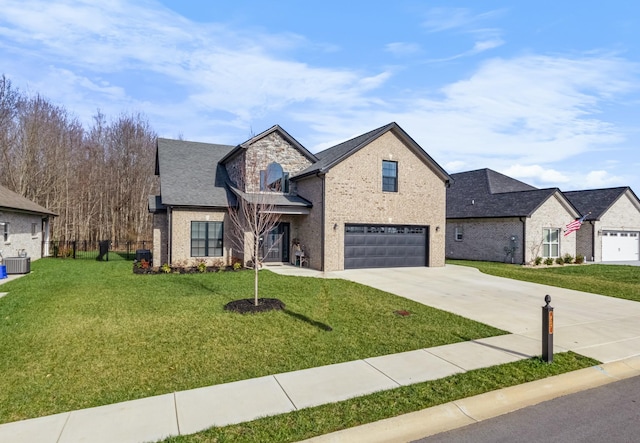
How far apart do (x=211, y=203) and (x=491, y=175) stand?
882 inches

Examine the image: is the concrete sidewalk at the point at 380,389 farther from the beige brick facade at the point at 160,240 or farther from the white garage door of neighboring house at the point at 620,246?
the white garage door of neighboring house at the point at 620,246

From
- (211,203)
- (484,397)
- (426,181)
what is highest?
(426,181)

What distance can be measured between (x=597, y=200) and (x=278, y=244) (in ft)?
83.0

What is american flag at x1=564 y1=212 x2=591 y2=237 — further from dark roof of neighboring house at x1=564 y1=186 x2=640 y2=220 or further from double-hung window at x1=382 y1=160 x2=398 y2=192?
double-hung window at x1=382 y1=160 x2=398 y2=192

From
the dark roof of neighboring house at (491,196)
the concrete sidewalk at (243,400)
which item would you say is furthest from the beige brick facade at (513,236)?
the concrete sidewalk at (243,400)

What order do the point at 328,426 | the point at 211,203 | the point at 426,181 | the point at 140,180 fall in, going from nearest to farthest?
the point at 328,426, the point at 211,203, the point at 426,181, the point at 140,180

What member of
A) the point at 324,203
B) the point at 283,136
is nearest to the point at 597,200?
the point at 324,203

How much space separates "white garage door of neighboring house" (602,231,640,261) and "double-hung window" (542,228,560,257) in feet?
18.7

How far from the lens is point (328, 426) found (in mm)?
3969

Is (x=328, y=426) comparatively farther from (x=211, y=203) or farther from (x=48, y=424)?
(x=211, y=203)

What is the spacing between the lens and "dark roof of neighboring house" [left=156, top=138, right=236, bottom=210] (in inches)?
706

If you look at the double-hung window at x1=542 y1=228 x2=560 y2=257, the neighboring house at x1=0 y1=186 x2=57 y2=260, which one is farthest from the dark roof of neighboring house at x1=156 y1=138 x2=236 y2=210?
the double-hung window at x1=542 y1=228 x2=560 y2=257

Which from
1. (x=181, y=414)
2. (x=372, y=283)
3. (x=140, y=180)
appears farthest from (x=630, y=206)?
(x=140, y=180)

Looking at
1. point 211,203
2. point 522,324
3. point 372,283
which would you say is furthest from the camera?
point 211,203
